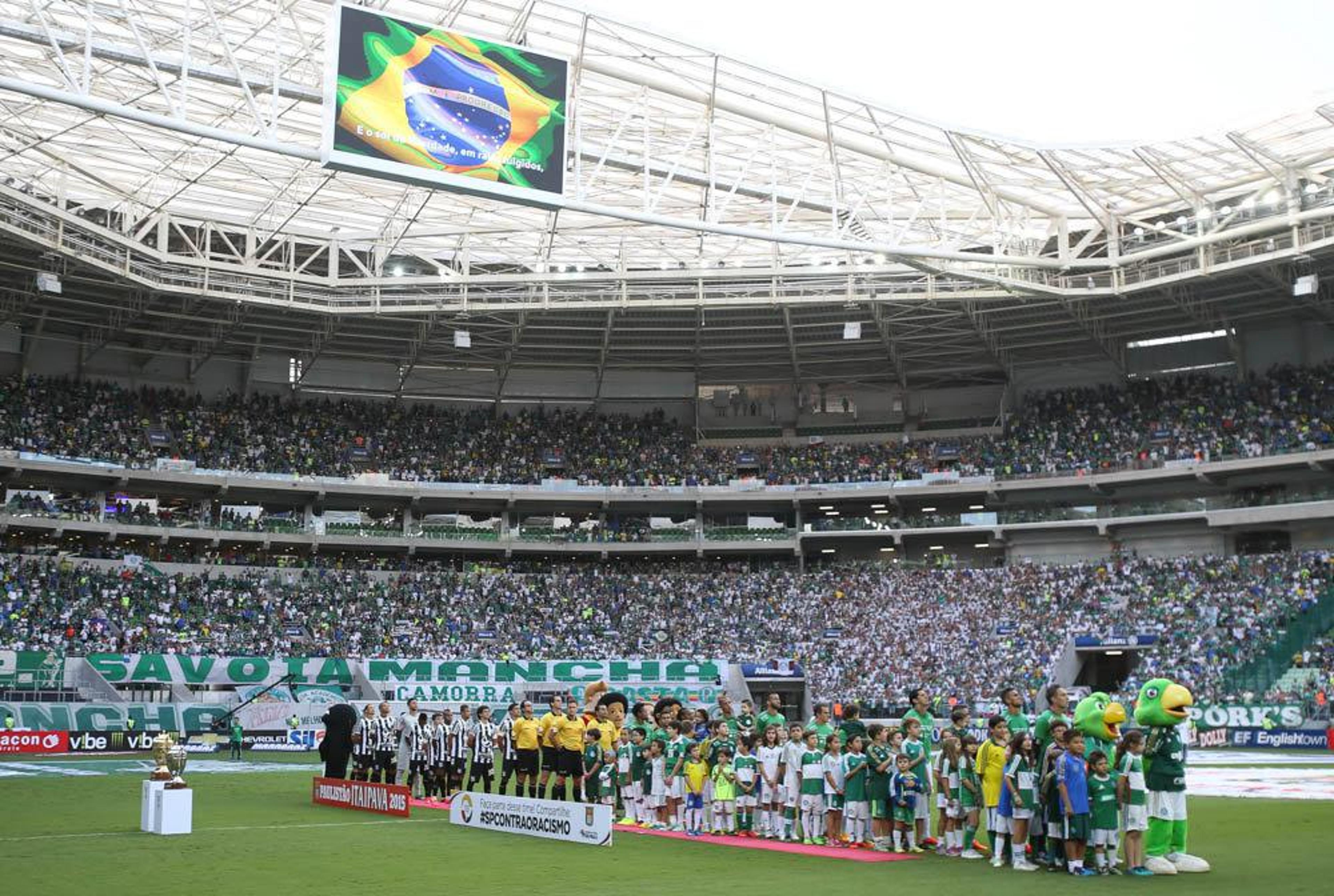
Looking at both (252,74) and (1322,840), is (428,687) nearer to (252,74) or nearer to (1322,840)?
(252,74)

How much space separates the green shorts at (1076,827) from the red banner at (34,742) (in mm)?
32725

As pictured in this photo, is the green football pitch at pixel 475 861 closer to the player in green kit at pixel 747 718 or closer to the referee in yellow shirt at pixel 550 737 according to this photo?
the referee in yellow shirt at pixel 550 737

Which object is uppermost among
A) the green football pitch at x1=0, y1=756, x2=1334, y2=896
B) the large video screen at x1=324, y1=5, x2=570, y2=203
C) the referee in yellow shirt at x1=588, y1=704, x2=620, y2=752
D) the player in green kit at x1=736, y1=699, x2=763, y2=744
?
the large video screen at x1=324, y1=5, x2=570, y2=203

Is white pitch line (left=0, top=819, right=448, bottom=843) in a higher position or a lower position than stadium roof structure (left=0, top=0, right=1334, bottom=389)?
lower

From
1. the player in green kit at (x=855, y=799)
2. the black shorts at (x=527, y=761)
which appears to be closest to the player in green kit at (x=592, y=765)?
the black shorts at (x=527, y=761)

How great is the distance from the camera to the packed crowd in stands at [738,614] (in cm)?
4797

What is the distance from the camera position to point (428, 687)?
4906 centimetres

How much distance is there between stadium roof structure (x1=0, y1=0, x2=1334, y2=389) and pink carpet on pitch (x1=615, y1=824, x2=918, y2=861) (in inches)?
622

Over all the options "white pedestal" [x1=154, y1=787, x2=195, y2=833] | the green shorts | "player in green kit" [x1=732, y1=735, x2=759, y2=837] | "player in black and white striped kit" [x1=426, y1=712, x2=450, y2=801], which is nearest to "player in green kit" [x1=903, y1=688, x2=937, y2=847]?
the green shorts

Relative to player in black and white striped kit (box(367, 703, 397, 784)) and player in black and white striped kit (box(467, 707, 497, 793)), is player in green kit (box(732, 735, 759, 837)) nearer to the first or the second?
player in black and white striped kit (box(467, 707, 497, 793))

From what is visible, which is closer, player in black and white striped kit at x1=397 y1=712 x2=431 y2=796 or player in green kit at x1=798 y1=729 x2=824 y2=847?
player in green kit at x1=798 y1=729 x2=824 y2=847

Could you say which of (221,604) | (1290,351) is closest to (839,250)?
(1290,351)

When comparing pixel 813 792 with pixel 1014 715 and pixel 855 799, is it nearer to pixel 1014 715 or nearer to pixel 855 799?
pixel 855 799

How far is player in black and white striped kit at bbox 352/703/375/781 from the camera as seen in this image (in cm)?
2455
